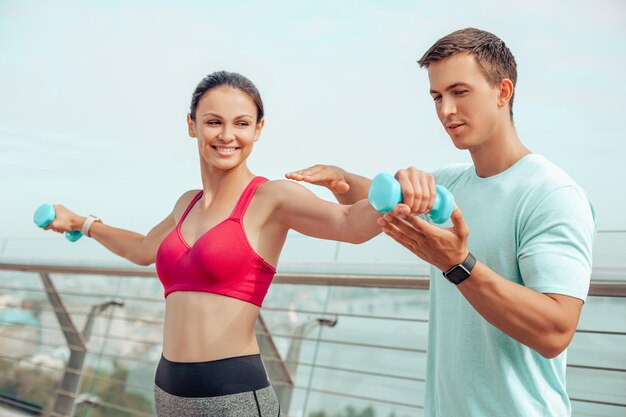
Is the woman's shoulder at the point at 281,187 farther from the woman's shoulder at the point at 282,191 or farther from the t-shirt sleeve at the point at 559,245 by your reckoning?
the t-shirt sleeve at the point at 559,245

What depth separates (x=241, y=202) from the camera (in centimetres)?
145

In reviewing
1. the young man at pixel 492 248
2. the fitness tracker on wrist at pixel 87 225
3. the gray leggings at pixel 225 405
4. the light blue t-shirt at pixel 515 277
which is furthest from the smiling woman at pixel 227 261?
the fitness tracker on wrist at pixel 87 225

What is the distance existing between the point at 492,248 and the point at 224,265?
53 cm

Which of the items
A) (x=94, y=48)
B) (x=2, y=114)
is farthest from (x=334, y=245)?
(x=94, y=48)

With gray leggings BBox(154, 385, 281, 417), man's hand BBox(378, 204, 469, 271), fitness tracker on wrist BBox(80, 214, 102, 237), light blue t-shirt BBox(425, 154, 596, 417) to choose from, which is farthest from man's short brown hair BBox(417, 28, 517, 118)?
fitness tracker on wrist BBox(80, 214, 102, 237)

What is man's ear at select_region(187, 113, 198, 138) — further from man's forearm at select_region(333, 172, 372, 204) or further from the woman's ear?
man's forearm at select_region(333, 172, 372, 204)

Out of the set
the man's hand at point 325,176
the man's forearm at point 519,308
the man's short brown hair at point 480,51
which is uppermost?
the man's short brown hair at point 480,51

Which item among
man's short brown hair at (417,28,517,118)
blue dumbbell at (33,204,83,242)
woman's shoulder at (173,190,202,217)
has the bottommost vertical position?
blue dumbbell at (33,204,83,242)

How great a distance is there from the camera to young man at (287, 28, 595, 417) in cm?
100

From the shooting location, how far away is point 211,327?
1.38 metres

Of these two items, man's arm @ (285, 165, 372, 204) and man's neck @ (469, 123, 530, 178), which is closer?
man's neck @ (469, 123, 530, 178)

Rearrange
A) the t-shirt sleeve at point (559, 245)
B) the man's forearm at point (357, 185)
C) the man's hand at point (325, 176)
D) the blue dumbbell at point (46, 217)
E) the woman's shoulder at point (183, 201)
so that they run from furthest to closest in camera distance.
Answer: the blue dumbbell at point (46, 217) → the woman's shoulder at point (183, 201) → the man's forearm at point (357, 185) → the man's hand at point (325, 176) → the t-shirt sleeve at point (559, 245)

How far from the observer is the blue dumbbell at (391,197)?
0.92 meters

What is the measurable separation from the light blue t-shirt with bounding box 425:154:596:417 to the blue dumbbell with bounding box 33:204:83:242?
113 cm
